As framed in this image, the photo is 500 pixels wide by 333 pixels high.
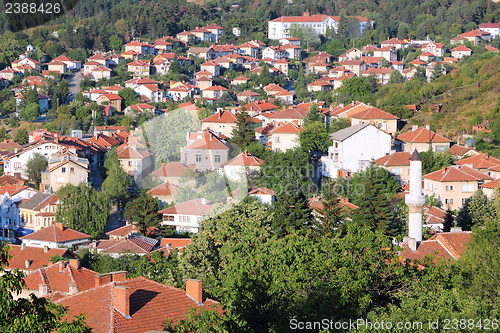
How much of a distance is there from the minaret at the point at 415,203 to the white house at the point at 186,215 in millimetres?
5945

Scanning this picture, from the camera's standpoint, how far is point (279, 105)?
38.8 metres

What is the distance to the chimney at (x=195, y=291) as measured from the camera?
26.4 ft

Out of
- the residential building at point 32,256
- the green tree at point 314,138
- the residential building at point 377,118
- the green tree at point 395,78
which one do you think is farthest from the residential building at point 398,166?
the green tree at point 395,78

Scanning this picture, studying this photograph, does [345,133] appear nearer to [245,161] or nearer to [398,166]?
[398,166]

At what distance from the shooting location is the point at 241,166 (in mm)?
21031

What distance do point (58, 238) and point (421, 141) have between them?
13818 millimetres

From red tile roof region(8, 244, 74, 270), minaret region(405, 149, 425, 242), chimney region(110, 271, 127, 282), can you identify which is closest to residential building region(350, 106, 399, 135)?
minaret region(405, 149, 425, 242)

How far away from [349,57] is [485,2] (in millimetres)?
19994

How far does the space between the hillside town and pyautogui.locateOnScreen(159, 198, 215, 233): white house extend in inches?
3.4

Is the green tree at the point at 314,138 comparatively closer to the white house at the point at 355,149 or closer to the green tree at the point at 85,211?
the white house at the point at 355,149

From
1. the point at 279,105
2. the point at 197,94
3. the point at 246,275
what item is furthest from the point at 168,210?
the point at 197,94

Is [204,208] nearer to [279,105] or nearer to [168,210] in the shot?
[168,210]

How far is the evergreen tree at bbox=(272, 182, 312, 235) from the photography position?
1595 cm

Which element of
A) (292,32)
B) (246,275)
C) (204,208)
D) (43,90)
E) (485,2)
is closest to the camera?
(246,275)
